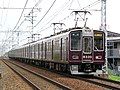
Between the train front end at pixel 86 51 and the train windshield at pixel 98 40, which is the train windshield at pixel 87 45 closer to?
the train front end at pixel 86 51

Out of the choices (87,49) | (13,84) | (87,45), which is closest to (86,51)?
(87,49)

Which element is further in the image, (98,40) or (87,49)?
(98,40)

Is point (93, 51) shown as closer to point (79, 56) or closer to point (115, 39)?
point (79, 56)

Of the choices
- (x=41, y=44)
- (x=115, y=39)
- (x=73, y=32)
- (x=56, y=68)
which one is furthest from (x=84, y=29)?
(x=115, y=39)

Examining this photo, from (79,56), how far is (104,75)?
243cm

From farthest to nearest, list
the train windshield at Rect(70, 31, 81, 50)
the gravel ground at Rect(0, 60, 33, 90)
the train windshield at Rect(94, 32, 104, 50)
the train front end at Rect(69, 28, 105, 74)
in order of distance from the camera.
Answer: the train windshield at Rect(94, 32, 104, 50) < the train windshield at Rect(70, 31, 81, 50) < the train front end at Rect(69, 28, 105, 74) < the gravel ground at Rect(0, 60, 33, 90)

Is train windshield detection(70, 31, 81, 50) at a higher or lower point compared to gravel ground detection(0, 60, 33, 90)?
higher

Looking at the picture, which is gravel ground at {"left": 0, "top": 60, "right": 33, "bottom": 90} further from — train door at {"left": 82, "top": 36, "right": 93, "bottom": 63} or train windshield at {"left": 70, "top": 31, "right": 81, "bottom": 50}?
train door at {"left": 82, "top": 36, "right": 93, "bottom": 63}

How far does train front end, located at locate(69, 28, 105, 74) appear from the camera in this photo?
21750 millimetres

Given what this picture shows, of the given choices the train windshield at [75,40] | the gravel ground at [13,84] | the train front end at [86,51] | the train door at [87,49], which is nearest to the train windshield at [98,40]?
the train front end at [86,51]

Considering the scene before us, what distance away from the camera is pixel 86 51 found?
2186 cm

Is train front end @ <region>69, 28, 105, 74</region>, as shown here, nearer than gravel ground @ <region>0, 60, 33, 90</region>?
No

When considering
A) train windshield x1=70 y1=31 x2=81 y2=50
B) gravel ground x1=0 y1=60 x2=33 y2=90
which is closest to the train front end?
train windshield x1=70 y1=31 x2=81 y2=50

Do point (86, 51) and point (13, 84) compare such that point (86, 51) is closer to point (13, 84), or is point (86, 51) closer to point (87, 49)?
point (87, 49)
